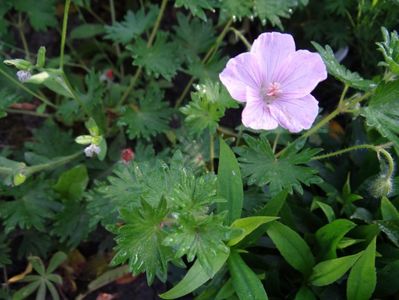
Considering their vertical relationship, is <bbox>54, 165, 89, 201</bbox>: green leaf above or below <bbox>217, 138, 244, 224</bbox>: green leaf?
below

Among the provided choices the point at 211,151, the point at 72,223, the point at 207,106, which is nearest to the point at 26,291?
the point at 72,223

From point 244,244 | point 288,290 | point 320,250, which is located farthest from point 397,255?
point 244,244

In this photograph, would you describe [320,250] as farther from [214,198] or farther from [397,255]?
[214,198]

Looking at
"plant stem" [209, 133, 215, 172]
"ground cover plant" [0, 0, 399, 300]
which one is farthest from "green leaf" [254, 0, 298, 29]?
"plant stem" [209, 133, 215, 172]

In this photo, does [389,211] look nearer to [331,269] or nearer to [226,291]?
[331,269]

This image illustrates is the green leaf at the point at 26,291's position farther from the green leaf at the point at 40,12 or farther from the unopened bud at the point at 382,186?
the unopened bud at the point at 382,186

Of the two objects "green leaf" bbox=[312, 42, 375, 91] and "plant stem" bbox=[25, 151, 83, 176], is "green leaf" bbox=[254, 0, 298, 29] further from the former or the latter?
"plant stem" bbox=[25, 151, 83, 176]

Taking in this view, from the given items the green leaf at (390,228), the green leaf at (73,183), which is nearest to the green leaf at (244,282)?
the green leaf at (390,228)
